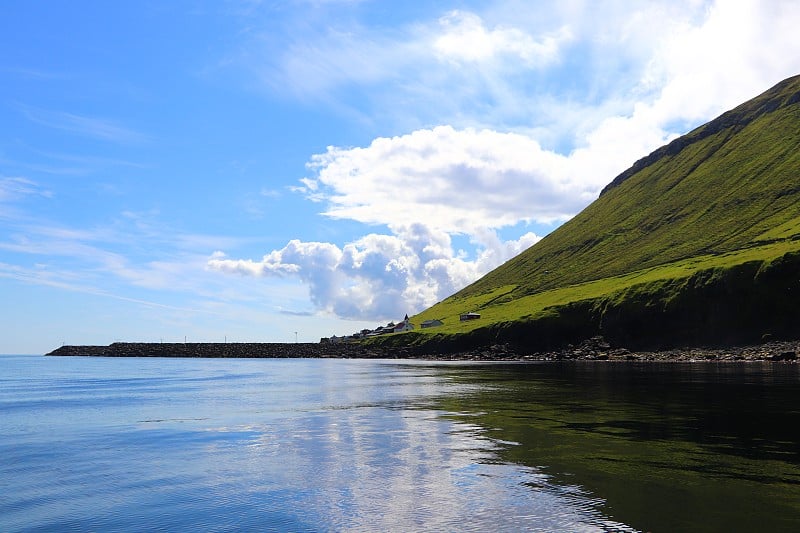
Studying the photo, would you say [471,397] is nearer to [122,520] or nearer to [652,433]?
[652,433]

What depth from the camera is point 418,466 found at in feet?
99.9

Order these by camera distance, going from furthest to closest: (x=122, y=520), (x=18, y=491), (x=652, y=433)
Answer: (x=652, y=433) → (x=18, y=491) → (x=122, y=520)

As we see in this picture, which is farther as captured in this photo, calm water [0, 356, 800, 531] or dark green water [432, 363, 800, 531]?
calm water [0, 356, 800, 531]

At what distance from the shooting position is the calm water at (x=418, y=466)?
70.2ft

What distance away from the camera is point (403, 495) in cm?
2466

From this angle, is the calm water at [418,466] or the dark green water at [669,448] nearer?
the dark green water at [669,448]

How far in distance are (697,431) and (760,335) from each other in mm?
125843

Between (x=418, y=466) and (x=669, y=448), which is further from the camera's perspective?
(x=669, y=448)

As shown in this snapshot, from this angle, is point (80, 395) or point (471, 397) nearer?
point (471, 397)

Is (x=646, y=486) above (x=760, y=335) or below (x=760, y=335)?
below

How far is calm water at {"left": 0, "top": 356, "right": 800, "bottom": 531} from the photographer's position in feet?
70.2

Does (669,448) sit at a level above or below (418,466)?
above

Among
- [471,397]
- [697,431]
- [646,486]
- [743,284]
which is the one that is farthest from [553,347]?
[646,486]

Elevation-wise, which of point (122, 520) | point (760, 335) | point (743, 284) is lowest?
point (122, 520)
